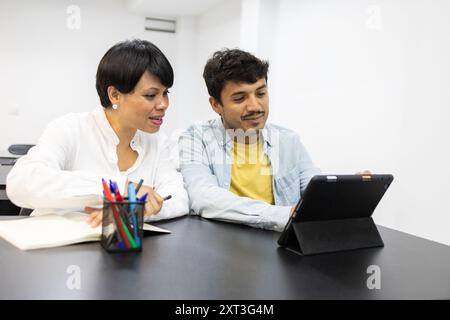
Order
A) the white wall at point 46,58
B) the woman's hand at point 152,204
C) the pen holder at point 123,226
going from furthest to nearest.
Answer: the white wall at point 46,58 → the woman's hand at point 152,204 → the pen holder at point 123,226

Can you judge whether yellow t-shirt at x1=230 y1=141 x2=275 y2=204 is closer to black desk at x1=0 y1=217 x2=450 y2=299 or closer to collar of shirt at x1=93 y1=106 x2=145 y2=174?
collar of shirt at x1=93 y1=106 x2=145 y2=174

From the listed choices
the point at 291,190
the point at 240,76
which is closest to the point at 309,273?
the point at 291,190

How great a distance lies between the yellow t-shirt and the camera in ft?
4.75

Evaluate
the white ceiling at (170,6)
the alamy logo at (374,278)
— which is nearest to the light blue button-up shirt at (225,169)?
the alamy logo at (374,278)

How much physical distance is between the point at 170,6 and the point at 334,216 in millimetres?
4267

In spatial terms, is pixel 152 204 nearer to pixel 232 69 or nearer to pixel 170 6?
pixel 232 69

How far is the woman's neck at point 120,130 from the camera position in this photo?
4.62 feet

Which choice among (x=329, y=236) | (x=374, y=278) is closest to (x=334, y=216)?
(x=329, y=236)

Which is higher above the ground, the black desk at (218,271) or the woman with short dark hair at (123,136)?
the woman with short dark hair at (123,136)

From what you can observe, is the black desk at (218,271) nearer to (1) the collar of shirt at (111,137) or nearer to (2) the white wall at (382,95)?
(1) the collar of shirt at (111,137)

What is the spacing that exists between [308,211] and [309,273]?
17 centimetres

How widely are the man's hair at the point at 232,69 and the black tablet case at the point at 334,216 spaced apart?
59 cm

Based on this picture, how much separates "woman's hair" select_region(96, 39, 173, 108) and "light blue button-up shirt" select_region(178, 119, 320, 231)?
23cm
